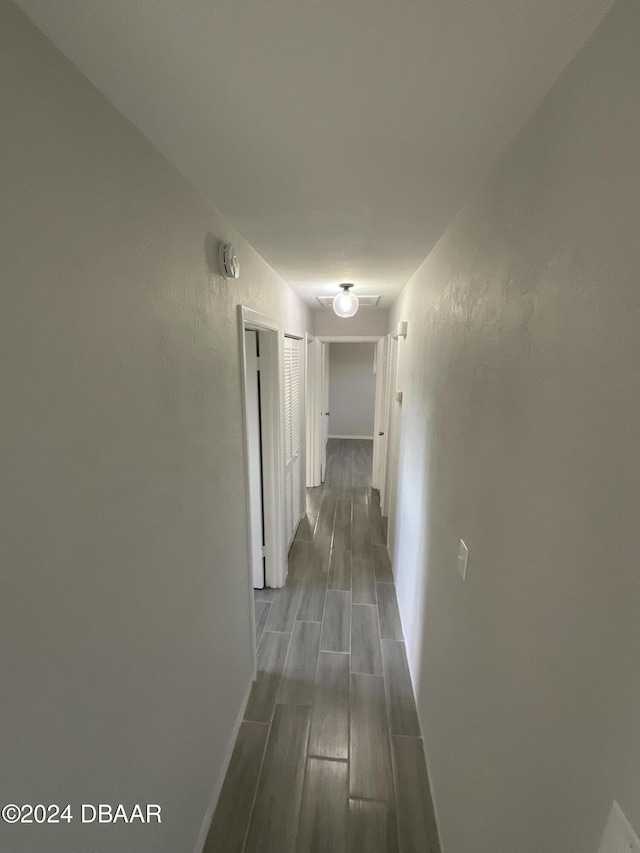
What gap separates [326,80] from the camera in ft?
2.21

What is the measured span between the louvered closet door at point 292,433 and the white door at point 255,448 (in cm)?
34

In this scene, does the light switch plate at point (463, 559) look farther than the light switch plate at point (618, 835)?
Yes

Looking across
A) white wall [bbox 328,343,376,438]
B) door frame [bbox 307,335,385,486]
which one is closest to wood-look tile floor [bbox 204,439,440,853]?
door frame [bbox 307,335,385,486]

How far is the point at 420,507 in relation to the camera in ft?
6.19

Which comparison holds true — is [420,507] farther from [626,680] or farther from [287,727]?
[626,680]

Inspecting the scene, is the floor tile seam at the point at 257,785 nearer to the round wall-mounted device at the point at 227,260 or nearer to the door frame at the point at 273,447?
the door frame at the point at 273,447

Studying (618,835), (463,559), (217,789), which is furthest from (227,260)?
(217,789)

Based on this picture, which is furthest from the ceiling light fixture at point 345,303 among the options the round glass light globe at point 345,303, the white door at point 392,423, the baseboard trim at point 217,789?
the baseboard trim at point 217,789

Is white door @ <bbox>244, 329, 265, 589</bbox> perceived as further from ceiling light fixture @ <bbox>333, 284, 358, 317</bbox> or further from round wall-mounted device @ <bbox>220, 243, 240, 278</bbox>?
round wall-mounted device @ <bbox>220, 243, 240, 278</bbox>

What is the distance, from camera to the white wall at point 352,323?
4.24 metres

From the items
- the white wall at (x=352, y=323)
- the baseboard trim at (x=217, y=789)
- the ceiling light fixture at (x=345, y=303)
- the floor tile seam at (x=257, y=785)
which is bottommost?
the floor tile seam at (x=257, y=785)

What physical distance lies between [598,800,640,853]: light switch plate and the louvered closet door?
2470 millimetres

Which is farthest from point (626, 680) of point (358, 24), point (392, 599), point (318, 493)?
point (318, 493)

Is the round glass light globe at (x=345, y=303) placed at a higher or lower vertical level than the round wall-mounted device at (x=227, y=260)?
higher
